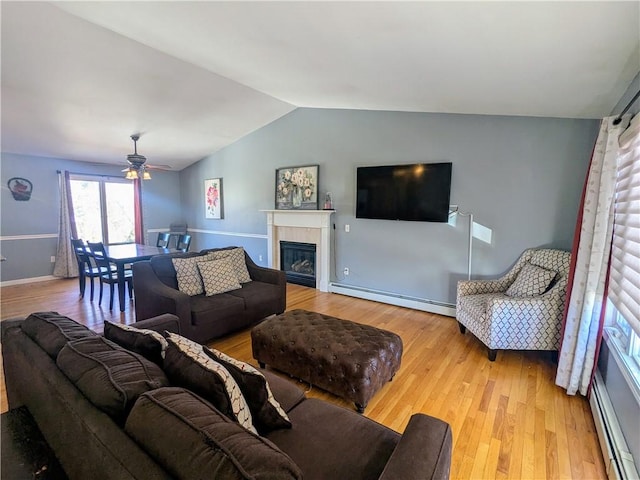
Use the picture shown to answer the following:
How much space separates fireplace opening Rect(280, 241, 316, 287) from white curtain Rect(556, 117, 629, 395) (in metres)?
3.57

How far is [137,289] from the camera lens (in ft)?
10.3

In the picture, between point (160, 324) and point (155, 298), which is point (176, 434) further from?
point (155, 298)

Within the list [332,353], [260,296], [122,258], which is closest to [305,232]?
[260,296]

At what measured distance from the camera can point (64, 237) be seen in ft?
18.9

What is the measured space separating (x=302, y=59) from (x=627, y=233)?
2.61 metres

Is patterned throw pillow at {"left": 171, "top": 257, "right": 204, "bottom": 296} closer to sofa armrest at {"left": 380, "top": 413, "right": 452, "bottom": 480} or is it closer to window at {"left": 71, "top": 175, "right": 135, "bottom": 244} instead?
sofa armrest at {"left": 380, "top": 413, "right": 452, "bottom": 480}

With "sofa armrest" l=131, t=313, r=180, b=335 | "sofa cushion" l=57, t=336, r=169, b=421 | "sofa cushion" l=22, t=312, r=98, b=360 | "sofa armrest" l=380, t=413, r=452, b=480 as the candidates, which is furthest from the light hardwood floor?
"sofa cushion" l=57, t=336, r=169, b=421

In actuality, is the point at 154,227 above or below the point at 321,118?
below

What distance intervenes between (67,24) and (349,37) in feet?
7.67

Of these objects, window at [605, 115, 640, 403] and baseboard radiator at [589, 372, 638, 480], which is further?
window at [605, 115, 640, 403]

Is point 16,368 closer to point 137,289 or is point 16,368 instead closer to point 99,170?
point 137,289

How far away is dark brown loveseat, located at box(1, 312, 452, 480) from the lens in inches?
28.6

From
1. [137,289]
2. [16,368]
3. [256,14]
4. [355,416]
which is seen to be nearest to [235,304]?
[137,289]

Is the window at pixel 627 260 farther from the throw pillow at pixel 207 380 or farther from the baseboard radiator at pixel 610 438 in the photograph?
the throw pillow at pixel 207 380
